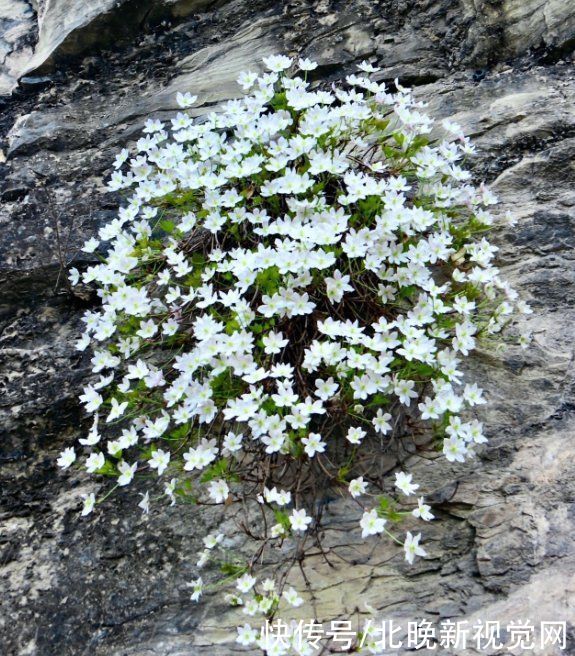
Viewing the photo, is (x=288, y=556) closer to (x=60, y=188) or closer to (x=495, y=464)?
(x=495, y=464)

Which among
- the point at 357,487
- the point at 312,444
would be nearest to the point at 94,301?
the point at 312,444

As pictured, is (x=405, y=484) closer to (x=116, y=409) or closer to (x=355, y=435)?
(x=355, y=435)

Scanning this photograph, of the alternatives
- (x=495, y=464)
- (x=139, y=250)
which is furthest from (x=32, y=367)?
(x=495, y=464)

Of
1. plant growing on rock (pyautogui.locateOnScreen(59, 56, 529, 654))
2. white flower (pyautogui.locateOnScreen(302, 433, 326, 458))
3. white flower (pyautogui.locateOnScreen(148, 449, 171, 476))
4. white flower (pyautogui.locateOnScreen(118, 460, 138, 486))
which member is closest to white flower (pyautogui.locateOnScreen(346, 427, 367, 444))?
plant growing on rock (pyautogui.locateOnScreen(59, 56, 529, 654))

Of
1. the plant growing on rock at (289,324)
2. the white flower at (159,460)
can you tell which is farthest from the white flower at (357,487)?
the white flower at (159,460)

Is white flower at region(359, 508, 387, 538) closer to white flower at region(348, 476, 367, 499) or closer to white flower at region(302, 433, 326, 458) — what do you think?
white flower at region(348, 476, 367, 499)

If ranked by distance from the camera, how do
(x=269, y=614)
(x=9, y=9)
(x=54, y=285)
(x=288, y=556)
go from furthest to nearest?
(x=9, y=9) < (x=54, y=285) < (x=288, y=556) < (x=269, y=614)

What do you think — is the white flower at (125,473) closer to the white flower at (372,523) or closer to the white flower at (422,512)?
the white flower at (372,523)
